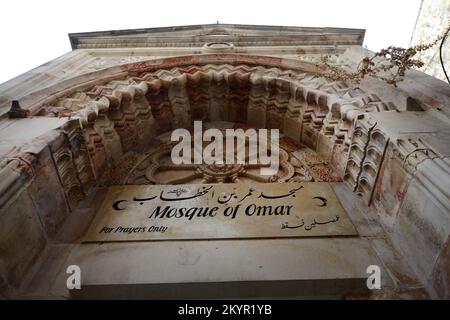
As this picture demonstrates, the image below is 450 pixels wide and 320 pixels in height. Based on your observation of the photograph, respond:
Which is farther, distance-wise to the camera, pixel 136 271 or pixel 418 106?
pixel 418 106

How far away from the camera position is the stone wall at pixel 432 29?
18.7 ft

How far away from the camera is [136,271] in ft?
8.40

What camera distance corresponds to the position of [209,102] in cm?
478

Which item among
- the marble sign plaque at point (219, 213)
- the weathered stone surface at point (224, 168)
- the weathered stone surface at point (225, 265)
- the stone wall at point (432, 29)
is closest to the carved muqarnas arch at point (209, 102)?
the weathered stone surface at point (224, 168)

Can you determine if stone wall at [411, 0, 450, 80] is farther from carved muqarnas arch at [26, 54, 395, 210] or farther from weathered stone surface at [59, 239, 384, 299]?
weathered stone surface at [59, 239, 384, 299]

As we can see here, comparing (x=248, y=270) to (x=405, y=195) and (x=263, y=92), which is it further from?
(x=263, y=92)

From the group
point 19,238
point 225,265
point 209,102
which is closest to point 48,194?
point 19,238

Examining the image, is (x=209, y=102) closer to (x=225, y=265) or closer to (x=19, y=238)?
(x=225, y=265)

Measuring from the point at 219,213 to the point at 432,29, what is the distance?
545cm

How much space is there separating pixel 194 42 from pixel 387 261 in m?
4.58

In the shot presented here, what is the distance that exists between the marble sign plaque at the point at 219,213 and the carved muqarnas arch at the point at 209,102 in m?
0.49
